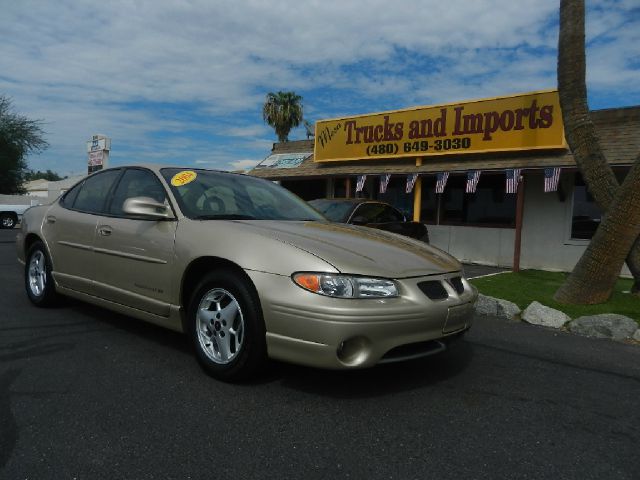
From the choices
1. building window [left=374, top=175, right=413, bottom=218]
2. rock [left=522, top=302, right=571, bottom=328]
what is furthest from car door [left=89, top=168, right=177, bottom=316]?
building window [left=374, top=175, right=413, bottom=218]

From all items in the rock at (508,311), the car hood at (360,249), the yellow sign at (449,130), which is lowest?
the rock at (508,311)

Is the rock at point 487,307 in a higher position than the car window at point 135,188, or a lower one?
lower

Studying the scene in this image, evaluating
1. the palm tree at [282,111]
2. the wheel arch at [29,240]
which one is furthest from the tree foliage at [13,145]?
the wheel arch at [29,240]

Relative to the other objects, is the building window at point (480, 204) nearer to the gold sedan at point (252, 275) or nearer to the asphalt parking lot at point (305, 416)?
the asphalt parking lot at point (305, 416)

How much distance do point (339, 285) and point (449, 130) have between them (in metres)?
10.4

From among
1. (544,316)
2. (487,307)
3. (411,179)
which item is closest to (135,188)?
(487,307)

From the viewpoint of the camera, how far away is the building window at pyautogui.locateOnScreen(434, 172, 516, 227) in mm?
12227

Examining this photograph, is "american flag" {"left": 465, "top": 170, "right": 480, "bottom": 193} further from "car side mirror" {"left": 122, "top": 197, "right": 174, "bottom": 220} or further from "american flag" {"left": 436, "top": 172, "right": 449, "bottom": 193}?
"car side mirror" {"left": 122, "top": 197, "right": 174, "bottom": 220}

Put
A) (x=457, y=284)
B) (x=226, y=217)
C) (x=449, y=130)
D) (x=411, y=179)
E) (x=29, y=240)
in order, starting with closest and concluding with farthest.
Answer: (x=457, y=284)
(x=226, y=217)
(x=29, y=240)
(x=449, y=130)
(x=411, y=179)

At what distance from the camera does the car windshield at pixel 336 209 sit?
876 centimetres

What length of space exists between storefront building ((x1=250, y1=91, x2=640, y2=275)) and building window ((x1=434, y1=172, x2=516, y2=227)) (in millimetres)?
24

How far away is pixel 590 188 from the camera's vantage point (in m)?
6.69

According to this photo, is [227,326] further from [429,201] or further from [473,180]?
[429,201]

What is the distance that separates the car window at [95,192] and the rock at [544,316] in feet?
15.0
